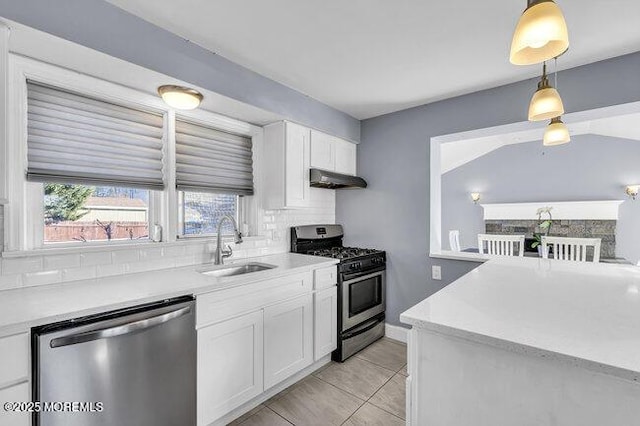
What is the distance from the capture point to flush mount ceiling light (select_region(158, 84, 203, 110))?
1865 millimetres

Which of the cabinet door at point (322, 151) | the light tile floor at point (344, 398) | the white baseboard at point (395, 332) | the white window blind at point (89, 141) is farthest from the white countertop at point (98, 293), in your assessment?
the white baseboard at point (395, 332)

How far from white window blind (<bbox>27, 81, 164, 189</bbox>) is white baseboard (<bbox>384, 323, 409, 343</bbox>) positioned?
2.65 m

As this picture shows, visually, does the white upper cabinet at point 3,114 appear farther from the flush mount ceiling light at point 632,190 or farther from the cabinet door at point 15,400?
the flush mount ceiling light at point 632,190

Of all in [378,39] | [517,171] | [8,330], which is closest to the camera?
[8,330]

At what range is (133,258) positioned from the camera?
6.22 ft

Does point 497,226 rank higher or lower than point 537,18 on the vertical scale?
lower

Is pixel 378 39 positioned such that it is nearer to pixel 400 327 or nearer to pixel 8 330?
pixel 8 330

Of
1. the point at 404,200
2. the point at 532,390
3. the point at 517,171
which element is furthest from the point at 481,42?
the point at 517,171

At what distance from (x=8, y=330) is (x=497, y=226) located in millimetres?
7055

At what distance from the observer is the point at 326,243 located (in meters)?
3.30

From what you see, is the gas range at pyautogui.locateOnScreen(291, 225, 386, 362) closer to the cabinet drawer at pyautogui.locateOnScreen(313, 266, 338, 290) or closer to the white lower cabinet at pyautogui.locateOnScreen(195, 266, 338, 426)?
the cabinet drawer at pyautogui.locateOnScreen(313, 266, 338, 290)

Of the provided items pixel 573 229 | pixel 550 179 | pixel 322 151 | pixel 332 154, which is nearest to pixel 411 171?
pixel 332 154

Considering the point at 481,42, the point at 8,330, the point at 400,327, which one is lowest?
the point at 400,327

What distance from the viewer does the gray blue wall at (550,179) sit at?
4.92 m
